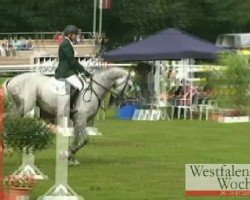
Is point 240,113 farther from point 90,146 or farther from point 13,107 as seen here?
point 13,107

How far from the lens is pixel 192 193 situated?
29.7ft

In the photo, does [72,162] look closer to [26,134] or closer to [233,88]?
[26,134]

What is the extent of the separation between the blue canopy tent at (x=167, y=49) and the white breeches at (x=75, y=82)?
10.5 metres

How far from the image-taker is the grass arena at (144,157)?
11.9 metres

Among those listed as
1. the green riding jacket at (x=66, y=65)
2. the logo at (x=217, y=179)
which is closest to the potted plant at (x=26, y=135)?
the logo at (x=217, y=179)

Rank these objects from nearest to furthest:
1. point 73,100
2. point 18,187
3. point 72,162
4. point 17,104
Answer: point 18,187 < point 72,162 < point 73,100 < point 17,104

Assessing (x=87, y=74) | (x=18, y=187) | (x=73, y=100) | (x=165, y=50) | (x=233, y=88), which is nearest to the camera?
(x=18, y=187)

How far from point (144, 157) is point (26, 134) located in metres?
4.99

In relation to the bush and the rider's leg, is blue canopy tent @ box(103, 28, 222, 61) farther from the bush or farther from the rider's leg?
the bush

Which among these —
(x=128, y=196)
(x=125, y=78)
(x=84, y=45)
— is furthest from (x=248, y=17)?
(x=128, y=196)

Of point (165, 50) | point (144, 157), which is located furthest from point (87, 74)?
point (165, 50)

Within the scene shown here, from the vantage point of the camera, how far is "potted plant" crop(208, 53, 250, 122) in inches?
966

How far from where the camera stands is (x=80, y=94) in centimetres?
1498

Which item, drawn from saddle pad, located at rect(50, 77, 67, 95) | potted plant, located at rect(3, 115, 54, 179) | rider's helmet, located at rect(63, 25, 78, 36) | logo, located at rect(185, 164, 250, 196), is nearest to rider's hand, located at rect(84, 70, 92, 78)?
saddle pad, located at rect(50, 77, 67, 95)
